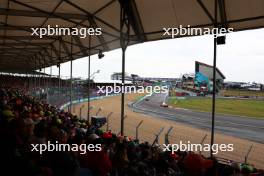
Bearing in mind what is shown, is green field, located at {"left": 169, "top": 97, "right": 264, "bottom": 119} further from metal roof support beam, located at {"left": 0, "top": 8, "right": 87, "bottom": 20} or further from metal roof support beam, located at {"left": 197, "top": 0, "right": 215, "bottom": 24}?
metal roof support beam, located at {"left": 197, "top": 0, "right": 215, "bottom": 24}

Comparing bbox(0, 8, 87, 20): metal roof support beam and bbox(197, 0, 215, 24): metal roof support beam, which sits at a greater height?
bbox(0, 8, 87, 20): metal roof support beam

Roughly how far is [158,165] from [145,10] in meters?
4.83

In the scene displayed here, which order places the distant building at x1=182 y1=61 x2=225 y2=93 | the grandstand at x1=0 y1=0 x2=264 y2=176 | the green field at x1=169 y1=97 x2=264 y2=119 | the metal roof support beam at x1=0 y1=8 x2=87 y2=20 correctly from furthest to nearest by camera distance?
the distant building at x1=182 y1=61 x2=225 y2=93
the green field at x1=169 y1=97 x2=264 y2=119
the metal roof support beam at x1=0 y1=8 x2=87 y2=20
the grandstand at x1=0 y1=0 x2=264 y2=176

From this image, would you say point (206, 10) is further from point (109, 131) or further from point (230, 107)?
point (230, 107)

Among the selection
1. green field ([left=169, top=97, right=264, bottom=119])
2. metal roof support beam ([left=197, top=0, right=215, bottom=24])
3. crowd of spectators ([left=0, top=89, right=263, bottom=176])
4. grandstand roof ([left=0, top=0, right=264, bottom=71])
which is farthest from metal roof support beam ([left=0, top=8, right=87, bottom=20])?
green field ([left=169, top=97, right=264, bottom=119])

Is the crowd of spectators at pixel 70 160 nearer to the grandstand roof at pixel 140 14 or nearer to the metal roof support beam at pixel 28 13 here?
the grandstand roof at pixel 140 14

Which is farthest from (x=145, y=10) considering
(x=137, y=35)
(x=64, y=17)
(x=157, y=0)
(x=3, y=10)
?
(x=3, y=10)

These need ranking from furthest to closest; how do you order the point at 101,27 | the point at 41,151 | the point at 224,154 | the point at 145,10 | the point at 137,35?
the point at 224,154, the point at 101,27, the point at 137,35, the point at 145,10, the point at 41,151

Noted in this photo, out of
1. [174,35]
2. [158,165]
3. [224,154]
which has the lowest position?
[224,154]

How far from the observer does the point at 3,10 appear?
9.24 meters

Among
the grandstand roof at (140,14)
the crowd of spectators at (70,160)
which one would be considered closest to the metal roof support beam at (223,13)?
the grandstand roof at (140,14)

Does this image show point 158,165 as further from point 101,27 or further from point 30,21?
point 30,21

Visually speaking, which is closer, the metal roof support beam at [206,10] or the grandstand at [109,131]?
the grandstand at [109,131]

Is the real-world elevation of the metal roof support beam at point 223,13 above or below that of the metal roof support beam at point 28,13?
below
